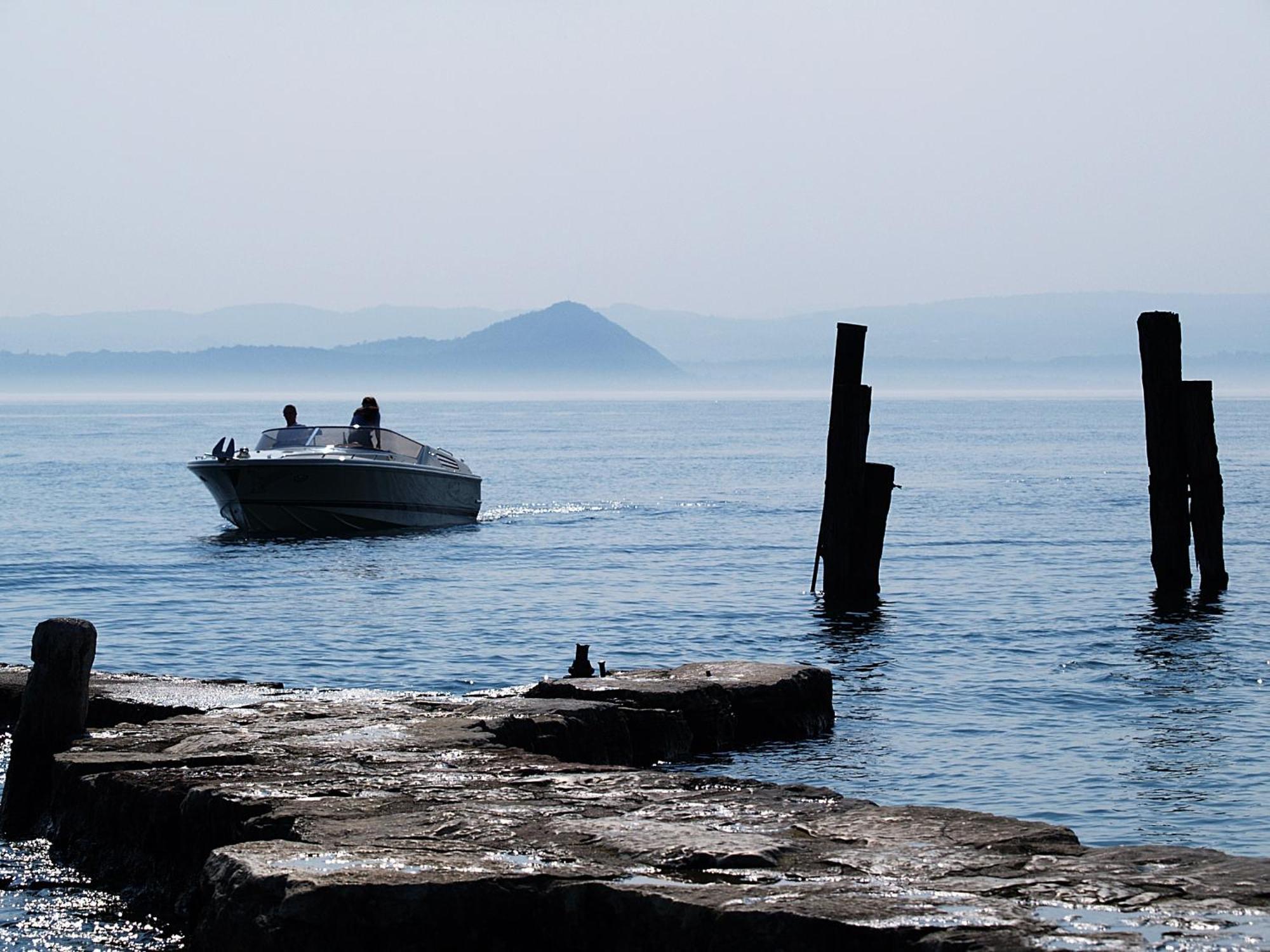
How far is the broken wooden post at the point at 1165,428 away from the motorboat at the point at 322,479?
14.1 metres

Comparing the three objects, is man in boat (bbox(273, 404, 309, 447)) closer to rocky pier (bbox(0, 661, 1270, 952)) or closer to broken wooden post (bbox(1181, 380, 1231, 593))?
broken wooden post (bbox(1181, 380, 1231, 593))

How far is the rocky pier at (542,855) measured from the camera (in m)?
5.97

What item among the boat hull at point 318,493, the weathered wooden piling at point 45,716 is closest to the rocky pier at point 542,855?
the weathered wooden piling at point 45,716

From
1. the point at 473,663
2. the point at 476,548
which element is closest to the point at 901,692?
the point at 473,663

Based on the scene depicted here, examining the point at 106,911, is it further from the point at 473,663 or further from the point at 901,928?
the point at 473,663

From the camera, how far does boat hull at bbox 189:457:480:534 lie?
29609 mm

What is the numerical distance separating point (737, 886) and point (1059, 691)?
32.1 ft

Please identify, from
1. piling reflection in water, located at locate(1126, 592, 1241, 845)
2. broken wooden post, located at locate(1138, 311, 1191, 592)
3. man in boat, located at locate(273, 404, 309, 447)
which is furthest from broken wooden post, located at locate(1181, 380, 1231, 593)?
man in boat, located at locate(273, 404, 309, 447)

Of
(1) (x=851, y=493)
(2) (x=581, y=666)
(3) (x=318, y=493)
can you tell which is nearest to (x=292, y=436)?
(3) (x=318, y=493)

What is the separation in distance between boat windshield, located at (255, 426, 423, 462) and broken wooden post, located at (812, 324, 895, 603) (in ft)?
38.8

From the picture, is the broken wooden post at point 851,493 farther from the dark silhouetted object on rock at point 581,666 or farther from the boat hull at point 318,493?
the boat hull at point 318,493

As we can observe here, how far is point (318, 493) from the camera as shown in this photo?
98.4ft

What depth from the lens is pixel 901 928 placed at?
572cm

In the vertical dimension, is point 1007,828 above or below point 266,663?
above
